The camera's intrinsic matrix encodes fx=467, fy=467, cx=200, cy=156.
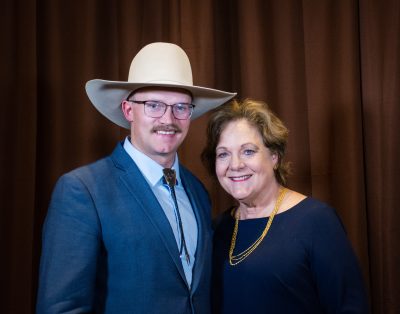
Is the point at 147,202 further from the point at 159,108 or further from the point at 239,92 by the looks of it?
the point at 239,92

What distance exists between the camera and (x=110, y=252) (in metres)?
1.33

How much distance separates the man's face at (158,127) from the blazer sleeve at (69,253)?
0.30 meters

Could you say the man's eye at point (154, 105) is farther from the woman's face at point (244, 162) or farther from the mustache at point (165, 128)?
the woman's face at point (244, 162)

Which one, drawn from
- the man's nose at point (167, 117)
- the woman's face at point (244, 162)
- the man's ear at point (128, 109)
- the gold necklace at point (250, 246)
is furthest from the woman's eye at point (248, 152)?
the man's ear at point (128, 109)

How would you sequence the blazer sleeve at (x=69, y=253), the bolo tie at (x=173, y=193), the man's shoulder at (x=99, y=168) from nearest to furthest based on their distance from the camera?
the blazer sleeve at (x=69, y=253) < the man's shoulder at (x=99, y=168) < the bolo tie at (x=173, y=193)

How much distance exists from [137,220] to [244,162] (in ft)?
1.64

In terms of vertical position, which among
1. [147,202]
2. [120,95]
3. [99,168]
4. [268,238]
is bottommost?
[268,238]

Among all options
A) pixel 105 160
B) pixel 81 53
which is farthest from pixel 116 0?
pixel 105 160

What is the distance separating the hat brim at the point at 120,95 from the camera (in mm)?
1543

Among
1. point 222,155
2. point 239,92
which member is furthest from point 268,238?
point 239,92

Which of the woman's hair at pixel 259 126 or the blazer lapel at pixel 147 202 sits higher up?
the woman's hair at pixel 259 126

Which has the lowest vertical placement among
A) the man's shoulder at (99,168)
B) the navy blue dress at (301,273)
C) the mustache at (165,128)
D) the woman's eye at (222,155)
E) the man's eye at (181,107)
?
the navy blue dress at (301,273)

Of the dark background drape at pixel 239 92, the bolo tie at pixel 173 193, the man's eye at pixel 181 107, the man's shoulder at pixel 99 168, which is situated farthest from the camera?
the dark background drape at pixel 239 92

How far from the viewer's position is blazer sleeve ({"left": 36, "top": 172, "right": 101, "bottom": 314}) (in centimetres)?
123
